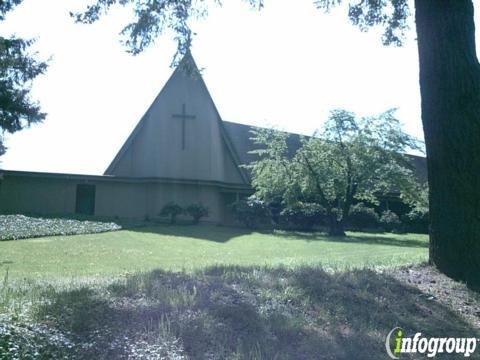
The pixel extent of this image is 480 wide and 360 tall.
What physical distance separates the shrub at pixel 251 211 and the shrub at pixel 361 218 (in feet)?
17.3

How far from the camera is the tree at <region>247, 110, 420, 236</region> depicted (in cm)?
2552

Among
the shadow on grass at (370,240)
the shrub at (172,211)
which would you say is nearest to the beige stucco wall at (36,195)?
the shrub at (172,211)

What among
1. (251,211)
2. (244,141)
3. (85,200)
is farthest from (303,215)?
(85,200)

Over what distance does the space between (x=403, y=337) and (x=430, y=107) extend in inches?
154

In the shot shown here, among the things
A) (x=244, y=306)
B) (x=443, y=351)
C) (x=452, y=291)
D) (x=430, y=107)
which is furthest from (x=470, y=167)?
(x=244, y=306)

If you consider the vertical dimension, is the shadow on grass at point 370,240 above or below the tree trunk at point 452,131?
below

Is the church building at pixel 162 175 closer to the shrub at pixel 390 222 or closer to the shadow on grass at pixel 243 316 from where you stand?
the shrub at pixel 390 222

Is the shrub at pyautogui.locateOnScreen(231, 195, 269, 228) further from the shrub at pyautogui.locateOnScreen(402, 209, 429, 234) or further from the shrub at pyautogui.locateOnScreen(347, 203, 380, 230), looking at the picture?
the shrub at pyautogui.locateOnScreen(402, 209, 429, 234)

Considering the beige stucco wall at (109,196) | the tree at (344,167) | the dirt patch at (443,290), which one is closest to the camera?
the dirt patch at (443,290)

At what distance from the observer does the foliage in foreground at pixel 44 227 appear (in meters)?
19.0

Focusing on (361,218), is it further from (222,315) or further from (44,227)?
(222,315)

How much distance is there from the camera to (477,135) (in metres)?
7.20

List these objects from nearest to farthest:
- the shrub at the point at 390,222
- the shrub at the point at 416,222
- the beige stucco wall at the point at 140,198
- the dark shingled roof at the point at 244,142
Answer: the beige stucco wall at the point at 140,198 → the shrub at the point at 390,222 → the shrub at the point at 416,222 → the dark shingled roof at the point at 244,142

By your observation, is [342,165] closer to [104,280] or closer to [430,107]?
[430,107]
